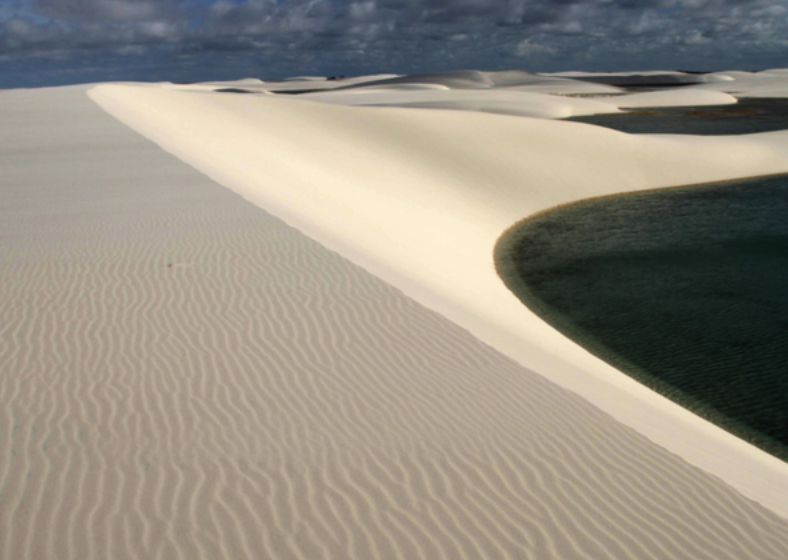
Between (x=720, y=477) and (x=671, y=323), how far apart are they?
17.2 ft

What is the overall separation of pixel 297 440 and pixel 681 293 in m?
8.08

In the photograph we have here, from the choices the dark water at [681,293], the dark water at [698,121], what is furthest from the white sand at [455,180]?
the dark water at [698,121]

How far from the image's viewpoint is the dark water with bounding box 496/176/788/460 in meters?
7.31

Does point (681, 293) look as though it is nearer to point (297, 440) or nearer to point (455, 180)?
point (297, 440)

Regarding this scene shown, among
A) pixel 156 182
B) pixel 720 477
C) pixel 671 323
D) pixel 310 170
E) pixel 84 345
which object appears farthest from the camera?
pixel 310 170

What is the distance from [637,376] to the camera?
300 inches

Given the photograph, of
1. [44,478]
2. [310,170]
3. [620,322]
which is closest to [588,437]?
[44,478]

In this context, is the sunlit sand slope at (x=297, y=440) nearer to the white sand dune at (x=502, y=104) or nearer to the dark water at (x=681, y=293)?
the dark water at (x=681, y=293)

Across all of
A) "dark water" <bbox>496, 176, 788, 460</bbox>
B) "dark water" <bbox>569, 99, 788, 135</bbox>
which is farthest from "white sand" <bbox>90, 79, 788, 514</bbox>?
"dark water" <bbox>569, 99, 788, 135</bbox>

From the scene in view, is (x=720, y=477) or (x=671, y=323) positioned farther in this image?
(x=671, y=323)

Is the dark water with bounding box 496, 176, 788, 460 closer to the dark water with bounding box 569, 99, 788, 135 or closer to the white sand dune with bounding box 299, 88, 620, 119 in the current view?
the dark water with bounding box 569, 99, 788, 135

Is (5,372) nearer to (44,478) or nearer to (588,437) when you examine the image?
(44,478)

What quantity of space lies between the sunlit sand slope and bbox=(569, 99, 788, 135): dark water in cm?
3141

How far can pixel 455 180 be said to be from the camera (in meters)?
20.0
